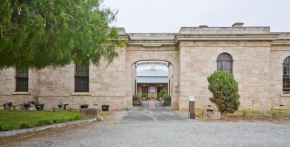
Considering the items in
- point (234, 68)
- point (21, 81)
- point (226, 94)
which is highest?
point (234, 68)

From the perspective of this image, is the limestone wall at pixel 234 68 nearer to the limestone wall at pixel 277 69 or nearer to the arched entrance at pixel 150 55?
the arched entrance at pixel 150 55

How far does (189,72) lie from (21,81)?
11734 mm

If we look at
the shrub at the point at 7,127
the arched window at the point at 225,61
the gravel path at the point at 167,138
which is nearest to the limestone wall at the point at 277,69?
the arched window at the point at 225,61

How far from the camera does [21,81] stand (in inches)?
644

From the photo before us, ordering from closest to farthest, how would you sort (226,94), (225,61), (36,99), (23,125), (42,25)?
(42,25), (23,125), (226,94), (225,61), (36,99)

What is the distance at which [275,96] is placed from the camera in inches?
626

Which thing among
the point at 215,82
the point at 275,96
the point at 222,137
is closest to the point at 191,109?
the point at 215,82

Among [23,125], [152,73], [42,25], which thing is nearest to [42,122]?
[23,125]

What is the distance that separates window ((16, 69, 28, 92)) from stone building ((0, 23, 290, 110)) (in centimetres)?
19

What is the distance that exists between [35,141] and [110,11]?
461 centimetres

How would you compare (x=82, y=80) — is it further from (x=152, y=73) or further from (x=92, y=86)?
(x=152, y=73)

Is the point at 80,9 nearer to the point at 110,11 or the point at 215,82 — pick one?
the point at 110,11

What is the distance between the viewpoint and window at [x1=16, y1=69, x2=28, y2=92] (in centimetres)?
1633

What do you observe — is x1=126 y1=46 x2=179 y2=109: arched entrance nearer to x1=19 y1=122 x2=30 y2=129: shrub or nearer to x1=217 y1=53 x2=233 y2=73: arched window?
x1=217 y1=53 x2=233 y2=73: arched window
